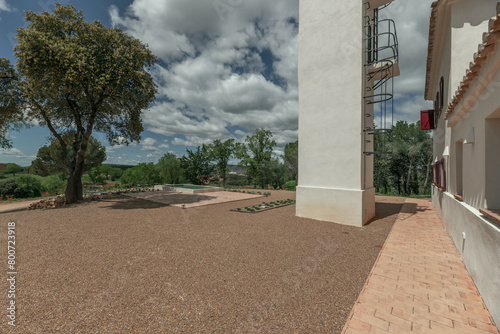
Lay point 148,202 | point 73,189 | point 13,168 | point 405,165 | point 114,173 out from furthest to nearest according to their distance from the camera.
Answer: point 114,173
point 13,168
point 405,165
point 148,202
point 73,189

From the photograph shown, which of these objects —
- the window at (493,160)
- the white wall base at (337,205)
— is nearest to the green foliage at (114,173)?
the white wall base at (337,205)

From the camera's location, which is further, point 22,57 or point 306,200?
point 22,57

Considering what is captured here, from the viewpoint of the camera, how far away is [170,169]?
101 ft

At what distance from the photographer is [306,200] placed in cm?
898

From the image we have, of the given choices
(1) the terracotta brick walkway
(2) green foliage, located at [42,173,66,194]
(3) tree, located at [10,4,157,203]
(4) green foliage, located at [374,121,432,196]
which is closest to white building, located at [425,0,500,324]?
(1) the terracotta brick walkway

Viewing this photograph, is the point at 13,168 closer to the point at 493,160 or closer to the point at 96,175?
the point at 96,175

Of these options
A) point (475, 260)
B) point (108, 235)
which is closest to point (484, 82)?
point (475, 260)

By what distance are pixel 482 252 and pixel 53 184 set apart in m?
32.5

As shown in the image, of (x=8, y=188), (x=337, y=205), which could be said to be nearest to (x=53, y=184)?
(x=8, y=188)

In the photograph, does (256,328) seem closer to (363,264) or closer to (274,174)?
(363,264)

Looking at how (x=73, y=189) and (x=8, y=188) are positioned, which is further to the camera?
(x=8, y=188)

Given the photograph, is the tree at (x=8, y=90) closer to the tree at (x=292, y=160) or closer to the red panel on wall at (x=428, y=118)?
the red panel on wall at (x=428, y=118)

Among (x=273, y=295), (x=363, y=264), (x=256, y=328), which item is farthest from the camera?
(x=363, y=264)

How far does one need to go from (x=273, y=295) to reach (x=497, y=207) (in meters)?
4.28
